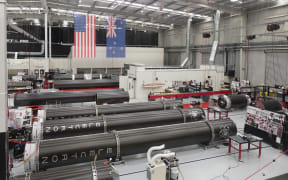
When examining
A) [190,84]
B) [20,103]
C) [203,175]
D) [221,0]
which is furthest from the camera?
[221,0]

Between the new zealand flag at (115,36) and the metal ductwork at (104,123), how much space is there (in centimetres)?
934

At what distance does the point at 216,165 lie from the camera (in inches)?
205

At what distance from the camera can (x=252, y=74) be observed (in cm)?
1492

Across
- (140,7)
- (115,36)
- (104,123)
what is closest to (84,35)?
(115,36)

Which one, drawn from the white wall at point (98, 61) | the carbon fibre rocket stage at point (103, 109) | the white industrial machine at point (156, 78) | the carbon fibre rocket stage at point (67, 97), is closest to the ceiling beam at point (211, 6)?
the white industrial machine at point (156, 78)

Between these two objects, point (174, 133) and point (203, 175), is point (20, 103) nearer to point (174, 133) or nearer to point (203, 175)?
point (174, 133)

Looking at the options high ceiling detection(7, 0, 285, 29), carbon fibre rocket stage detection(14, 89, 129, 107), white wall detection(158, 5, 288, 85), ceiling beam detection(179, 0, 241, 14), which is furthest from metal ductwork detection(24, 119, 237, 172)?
high ceiling detection(7, 0, 285, 29)

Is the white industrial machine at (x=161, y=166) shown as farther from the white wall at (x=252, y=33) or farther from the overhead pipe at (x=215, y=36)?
the overhead pipe at (x=215, y=36)

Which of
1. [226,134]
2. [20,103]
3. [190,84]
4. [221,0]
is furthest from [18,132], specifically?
[221,0]

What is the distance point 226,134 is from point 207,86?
6768 mm

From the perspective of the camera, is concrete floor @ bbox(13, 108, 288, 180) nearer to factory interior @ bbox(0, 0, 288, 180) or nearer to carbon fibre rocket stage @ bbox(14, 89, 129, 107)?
factory interior @ bbox(0, 0, 288, 180)

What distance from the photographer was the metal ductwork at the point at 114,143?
425cm

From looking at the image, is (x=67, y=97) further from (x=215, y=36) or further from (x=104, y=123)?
(x=215, y=36)

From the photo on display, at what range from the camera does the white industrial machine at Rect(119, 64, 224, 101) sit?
441 inches
